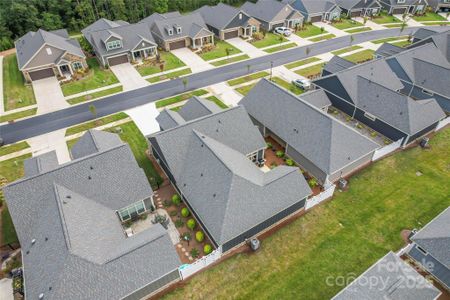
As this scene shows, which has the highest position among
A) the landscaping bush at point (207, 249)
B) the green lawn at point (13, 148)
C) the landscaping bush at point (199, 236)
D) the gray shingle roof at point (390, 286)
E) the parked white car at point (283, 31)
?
the parked white car at point (283, 31)

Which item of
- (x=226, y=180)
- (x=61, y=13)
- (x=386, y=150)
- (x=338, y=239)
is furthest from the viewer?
(x=61, y=13)

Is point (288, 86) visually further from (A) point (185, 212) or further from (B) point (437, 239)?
(B) point (437, 239)

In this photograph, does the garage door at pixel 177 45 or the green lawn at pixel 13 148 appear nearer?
the green lawn at pixel 13 148

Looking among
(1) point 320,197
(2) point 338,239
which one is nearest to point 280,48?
(1) point 320,197

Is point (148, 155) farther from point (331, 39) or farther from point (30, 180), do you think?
point (331, 39)

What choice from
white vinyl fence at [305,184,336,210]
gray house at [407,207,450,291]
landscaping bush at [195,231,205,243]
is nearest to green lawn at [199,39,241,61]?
white vinyl fence at [305,184,336,210]

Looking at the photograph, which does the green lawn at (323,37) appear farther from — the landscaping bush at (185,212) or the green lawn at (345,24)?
the landscaping bush at (185,212)

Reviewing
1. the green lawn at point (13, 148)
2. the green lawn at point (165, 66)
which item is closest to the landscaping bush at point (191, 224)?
the green lawn at point (13, 148)

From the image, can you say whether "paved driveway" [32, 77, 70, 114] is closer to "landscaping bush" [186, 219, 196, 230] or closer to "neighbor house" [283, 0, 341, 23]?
"landscaping bush" [186, 219, 196, 230]
